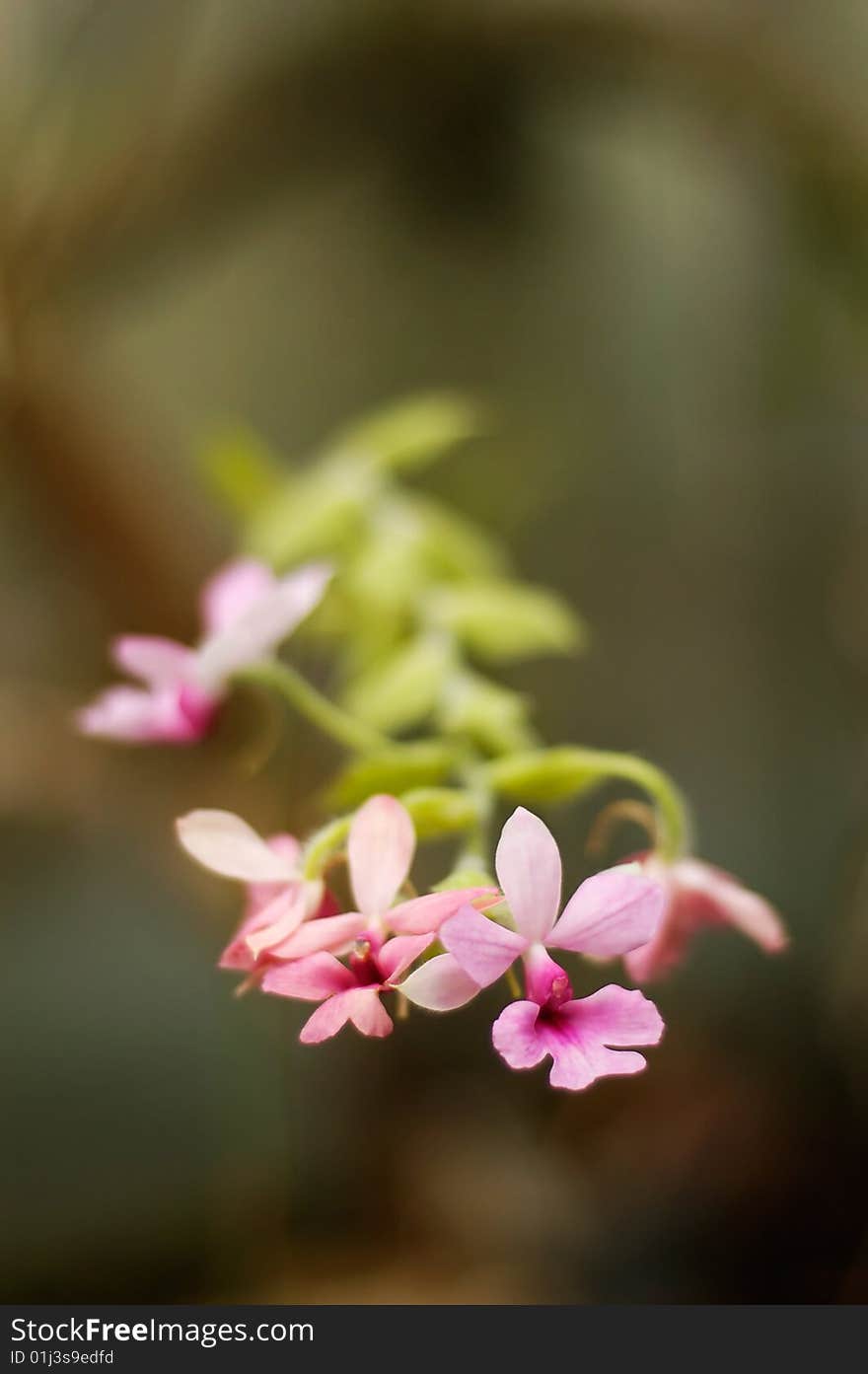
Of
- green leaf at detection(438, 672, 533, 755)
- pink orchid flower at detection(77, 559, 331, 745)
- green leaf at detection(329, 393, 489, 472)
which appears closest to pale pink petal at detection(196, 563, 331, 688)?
pink orchid flower at detection(77, 559, 331, 745)

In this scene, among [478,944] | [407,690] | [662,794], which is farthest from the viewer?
[407,690]

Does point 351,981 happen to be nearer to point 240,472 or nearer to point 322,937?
point 322,937

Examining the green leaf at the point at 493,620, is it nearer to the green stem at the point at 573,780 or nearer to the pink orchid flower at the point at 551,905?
the green stem at the point at 573,780

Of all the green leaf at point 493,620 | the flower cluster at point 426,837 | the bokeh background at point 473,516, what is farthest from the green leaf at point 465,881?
the bokeh background at point 473,516

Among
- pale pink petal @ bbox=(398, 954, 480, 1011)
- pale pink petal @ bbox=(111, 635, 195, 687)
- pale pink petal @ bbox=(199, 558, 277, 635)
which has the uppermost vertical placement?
pale pink petal @ bbox=(199, 558, 277, 635)

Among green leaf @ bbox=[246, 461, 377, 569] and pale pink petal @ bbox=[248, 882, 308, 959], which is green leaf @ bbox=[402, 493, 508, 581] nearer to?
green leaf @ bbox=[246, 461, 377, 569]

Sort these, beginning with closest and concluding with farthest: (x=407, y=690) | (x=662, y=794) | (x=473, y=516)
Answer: (x=662, y=794) < (x=407, y=690) < (x=473, y=516)

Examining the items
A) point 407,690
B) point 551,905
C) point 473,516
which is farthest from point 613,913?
point 473,516

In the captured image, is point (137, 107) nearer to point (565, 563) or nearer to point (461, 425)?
point (461, 425)
